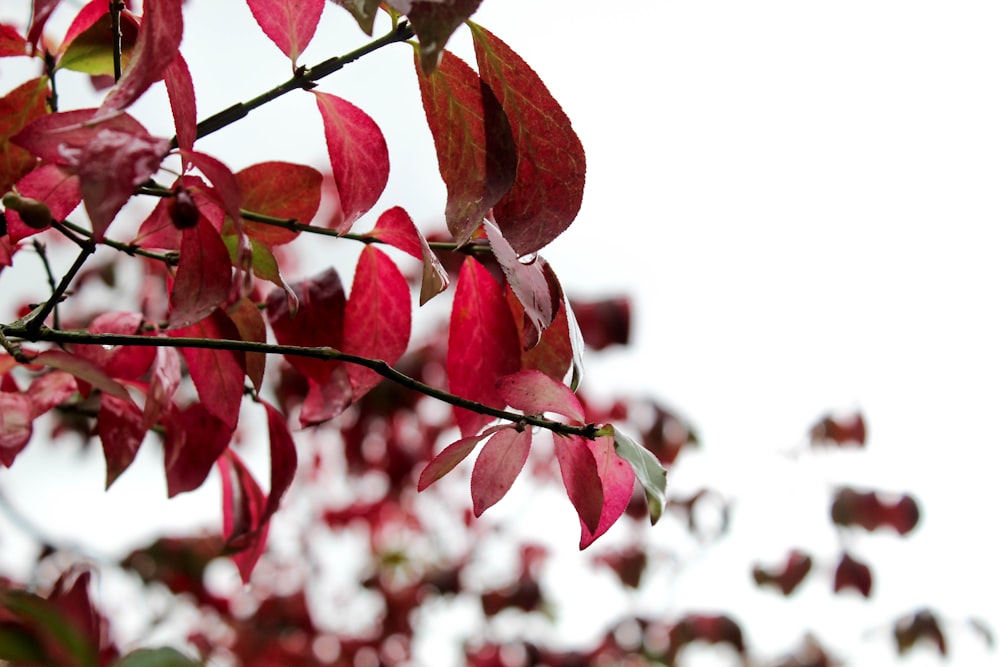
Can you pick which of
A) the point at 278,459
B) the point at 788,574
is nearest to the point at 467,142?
the point at 278,459

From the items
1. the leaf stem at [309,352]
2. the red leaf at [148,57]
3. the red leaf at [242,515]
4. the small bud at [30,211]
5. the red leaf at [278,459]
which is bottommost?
the red leaf at [242,515]

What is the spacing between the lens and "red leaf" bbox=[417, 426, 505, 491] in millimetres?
528

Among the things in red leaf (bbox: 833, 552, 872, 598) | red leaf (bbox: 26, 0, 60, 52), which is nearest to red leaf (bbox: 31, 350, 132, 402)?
red leaf (bbox: 26, 0, 60, 52)

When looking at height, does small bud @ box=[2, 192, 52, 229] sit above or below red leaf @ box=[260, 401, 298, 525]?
above

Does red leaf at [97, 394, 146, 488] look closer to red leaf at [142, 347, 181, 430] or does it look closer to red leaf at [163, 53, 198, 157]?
red leaf at [142, 347, 181, 430]

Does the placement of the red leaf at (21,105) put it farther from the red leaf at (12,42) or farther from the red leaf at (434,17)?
the red leaf at (434,17)

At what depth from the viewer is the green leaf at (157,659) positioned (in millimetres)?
289

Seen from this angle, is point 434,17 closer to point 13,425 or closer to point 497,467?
point 497,467

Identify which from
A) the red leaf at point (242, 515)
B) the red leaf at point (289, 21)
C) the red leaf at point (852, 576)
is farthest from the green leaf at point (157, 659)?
the red leaf at point (852, 576)

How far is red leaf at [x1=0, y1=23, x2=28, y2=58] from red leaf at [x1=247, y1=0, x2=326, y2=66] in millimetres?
189

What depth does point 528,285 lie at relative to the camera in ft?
1.57

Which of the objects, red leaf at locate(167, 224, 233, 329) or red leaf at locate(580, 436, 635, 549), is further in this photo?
red leaf at locate(580, 436, 635, 549)

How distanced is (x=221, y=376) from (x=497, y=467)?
0.23 meters

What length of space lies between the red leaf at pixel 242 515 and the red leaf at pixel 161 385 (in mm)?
177
